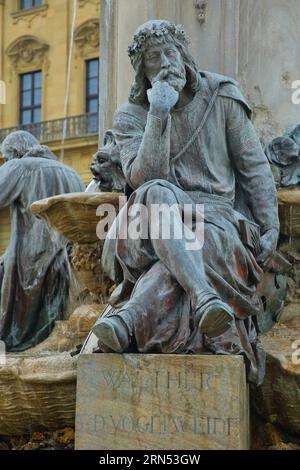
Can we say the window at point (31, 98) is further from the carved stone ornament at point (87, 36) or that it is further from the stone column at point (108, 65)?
the stone column at point (108, 65)

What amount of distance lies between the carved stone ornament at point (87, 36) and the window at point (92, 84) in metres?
0.47

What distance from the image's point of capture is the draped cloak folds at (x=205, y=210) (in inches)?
270

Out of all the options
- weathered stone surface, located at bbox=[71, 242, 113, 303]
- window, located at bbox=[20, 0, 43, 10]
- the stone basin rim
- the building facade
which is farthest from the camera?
window, located at bbox=[20, 0, 43, 10]

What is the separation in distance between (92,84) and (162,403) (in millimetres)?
39239

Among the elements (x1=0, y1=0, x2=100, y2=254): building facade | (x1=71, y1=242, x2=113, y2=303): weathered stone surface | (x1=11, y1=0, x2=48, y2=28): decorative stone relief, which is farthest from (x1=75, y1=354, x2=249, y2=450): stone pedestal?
(x1=11, y1=0, x2=48, y2=28): decorative stone relief

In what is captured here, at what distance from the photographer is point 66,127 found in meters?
44.3

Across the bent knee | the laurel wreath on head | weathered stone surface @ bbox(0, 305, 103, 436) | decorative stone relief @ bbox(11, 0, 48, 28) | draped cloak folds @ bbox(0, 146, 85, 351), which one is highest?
decorative stone relief @ bbox(11, 0, 48, 28)

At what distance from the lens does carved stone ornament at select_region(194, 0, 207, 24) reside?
31.2 feet

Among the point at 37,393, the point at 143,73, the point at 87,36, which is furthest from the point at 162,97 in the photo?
the point at 87,36

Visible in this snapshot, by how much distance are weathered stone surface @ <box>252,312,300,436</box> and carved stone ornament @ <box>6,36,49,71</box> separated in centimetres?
4059

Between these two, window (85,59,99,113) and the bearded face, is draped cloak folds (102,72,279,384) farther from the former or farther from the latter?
window (85,59,99,113)

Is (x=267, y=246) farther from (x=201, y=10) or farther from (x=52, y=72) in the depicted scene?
(x=52, y=72)

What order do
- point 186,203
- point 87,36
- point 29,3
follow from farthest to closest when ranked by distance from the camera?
point 29,3 < point 87,36 < point 186,203
